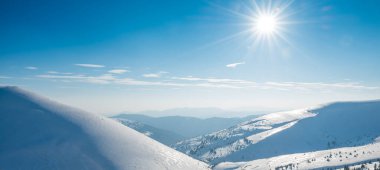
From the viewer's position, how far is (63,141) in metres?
107

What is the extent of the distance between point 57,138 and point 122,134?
28224 millimetres

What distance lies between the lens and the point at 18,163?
293ft

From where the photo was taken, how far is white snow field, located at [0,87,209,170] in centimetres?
Result: 9456

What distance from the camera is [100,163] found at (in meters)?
96.9

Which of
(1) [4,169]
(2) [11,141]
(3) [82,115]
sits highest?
(3) [82,115]

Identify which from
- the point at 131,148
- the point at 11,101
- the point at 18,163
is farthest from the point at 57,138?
the point at 11,101

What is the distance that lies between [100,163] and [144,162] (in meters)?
15.9

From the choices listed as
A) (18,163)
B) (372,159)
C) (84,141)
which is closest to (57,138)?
(84,141)

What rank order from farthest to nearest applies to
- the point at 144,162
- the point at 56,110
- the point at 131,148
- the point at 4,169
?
the point at 56,110 → the point at 131,148 → the point at 144,162 → the point at 4,169

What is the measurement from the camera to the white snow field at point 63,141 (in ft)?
310

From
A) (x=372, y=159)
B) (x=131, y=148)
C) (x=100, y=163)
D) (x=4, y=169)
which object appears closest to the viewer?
(x=4, y=169)

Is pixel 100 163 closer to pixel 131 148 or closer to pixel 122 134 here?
pixel 131 148

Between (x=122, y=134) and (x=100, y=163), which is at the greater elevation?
(x=122, y=134)

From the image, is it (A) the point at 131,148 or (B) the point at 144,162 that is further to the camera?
(A) the point at 131,148
